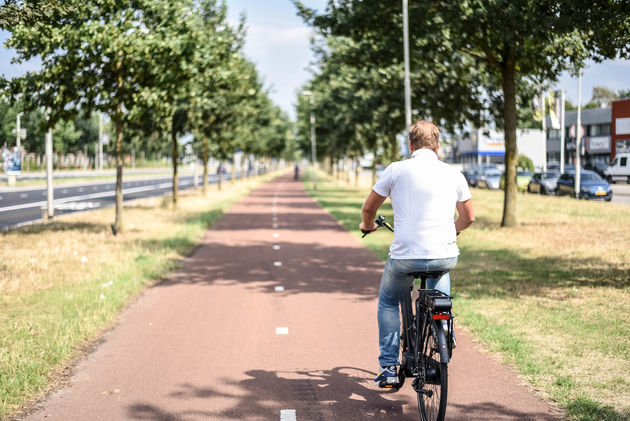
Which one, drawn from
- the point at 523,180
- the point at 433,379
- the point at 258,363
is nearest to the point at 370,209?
the point at 433,379

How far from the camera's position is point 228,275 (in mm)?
10805

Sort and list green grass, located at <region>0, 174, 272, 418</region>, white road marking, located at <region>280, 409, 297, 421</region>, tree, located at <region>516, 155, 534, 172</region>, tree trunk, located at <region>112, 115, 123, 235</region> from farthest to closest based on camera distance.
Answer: tree, located at <region>516, 155, 534, 172</region>, tree trunk, located at <region>112, 115, 123, 235</region>, green grass, located at <region>0, 174, 272, 418</region>, white road marking, located at <region>280, 409, 297, 421</region>

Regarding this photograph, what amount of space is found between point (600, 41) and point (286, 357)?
22.9 feet

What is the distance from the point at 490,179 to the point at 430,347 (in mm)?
45250

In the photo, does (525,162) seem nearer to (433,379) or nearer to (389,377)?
(389,377)

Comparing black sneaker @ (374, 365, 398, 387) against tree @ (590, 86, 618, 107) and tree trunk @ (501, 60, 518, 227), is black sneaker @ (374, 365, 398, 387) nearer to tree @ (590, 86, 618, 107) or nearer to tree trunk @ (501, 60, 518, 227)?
tree trunk @ (501, 60, 518, 227)

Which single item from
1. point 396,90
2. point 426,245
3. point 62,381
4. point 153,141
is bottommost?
point 62,381

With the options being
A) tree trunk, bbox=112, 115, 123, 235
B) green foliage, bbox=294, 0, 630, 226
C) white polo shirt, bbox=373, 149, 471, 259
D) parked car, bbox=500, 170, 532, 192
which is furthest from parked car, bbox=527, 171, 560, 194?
white polo shirt, bbox=373, 149, 471, 259

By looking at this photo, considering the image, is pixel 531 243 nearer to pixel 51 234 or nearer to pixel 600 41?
pixel 600 41

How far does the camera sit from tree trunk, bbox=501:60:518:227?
17219mm

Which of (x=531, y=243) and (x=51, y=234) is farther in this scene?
(x=51, y=234)

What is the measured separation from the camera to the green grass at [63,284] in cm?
544

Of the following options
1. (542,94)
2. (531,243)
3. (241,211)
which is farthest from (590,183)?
(531,243)

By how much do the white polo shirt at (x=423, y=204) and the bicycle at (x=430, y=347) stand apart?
17 cm
